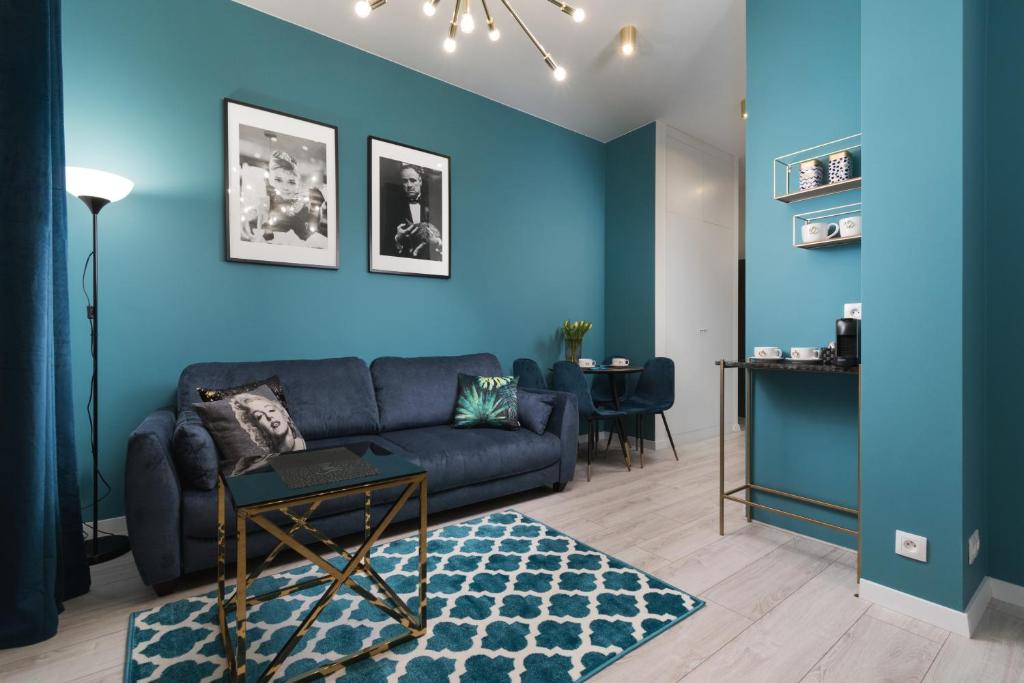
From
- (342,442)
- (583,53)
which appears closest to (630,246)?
(583,53)

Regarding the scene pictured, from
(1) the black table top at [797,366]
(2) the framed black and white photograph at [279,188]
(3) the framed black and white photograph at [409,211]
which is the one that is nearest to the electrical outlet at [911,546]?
(1) the black table top at [797,366]

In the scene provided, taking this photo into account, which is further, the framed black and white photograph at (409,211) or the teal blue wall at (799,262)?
the framed black and white photograph at (409,211)

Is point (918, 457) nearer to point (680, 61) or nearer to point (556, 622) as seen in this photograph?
point (556, 622)

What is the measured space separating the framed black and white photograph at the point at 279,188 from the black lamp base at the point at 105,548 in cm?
153

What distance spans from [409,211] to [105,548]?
253 centimetres

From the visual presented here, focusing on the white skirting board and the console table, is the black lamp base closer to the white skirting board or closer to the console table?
the console table

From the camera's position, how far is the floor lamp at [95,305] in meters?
2.05

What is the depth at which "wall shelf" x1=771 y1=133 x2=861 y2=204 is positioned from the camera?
2225mm

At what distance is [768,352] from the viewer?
7.77ft

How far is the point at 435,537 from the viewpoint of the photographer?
7.92 feet

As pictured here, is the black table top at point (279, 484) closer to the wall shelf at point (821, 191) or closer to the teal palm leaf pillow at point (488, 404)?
the teal palm leaf pillow at point (488, 404)

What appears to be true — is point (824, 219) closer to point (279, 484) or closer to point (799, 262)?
point (799, 262)

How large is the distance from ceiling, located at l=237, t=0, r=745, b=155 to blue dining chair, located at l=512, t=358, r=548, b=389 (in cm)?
214

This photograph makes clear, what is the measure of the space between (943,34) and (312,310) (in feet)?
10.5
